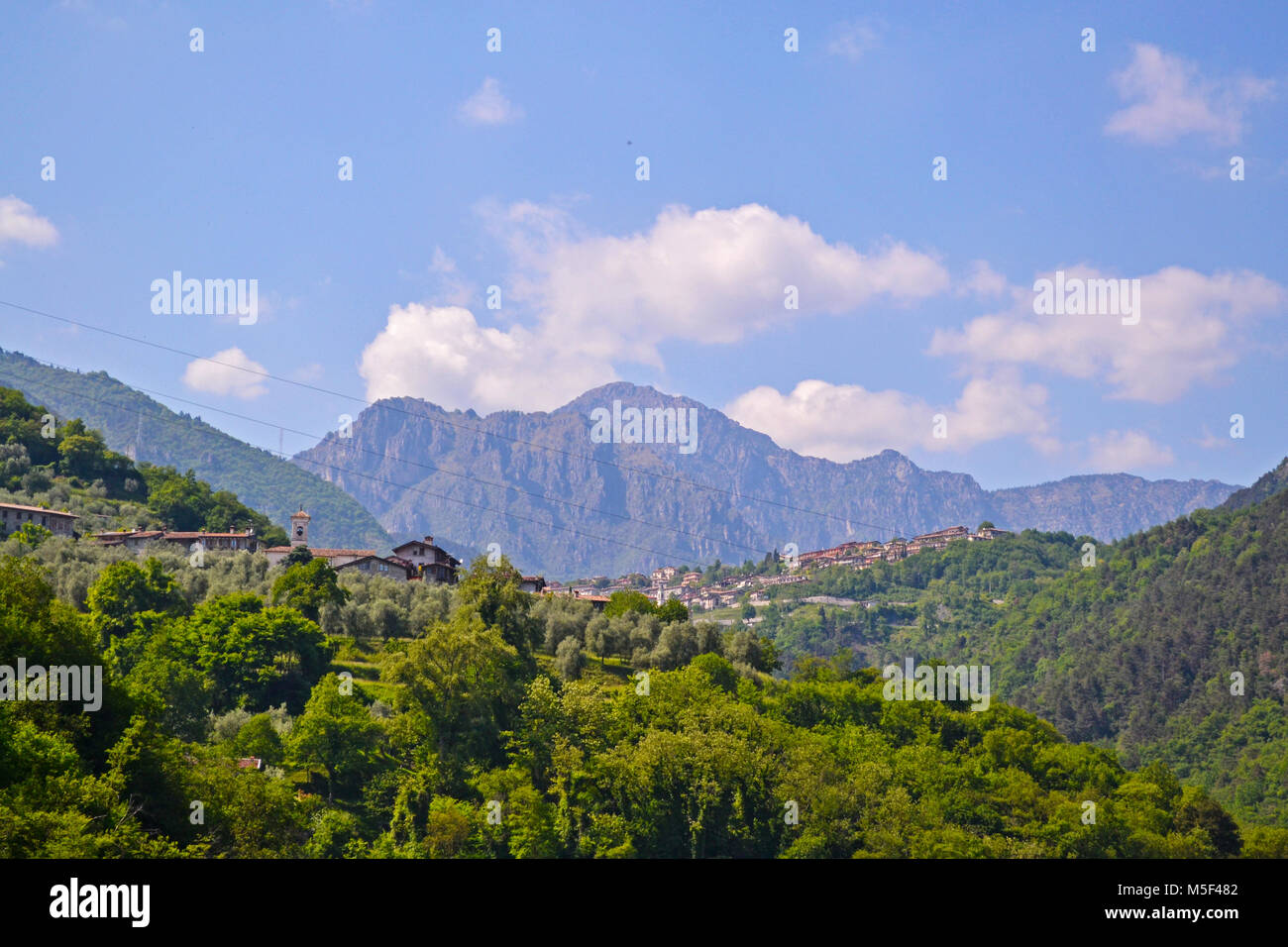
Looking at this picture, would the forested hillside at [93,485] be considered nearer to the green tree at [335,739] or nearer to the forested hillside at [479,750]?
the forested hillside at [479,750]

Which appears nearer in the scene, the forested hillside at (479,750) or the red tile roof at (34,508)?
the forested hillside at (479,750)

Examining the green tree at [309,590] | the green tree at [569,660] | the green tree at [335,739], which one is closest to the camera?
the green tree at [335,739]

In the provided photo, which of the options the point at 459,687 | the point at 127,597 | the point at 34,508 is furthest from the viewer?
the point at 34,508

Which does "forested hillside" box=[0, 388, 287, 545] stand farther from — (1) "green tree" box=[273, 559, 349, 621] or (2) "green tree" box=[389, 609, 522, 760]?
(2) "green tree" box=[389, 609, 522, 760]

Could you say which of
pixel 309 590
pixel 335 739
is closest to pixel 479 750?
pixel 335 739

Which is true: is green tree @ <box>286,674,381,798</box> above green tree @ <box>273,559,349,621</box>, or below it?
below

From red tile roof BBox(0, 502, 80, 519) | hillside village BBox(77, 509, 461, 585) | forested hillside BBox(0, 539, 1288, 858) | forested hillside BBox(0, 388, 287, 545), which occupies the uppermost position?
forested hillside BBox(0, 388, 287, 545)

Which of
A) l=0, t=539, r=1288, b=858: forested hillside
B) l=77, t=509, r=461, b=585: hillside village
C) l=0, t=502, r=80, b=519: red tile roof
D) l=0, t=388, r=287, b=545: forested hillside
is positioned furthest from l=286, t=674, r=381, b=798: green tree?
l=0, t=388, r=287, b=545: forested hillside

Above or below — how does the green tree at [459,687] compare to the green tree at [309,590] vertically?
below

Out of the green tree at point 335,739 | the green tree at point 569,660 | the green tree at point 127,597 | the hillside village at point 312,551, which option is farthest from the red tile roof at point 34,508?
the green tree at point 335,739

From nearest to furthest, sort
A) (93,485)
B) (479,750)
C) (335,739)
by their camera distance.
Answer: (335,739), (479,750), (93,485)

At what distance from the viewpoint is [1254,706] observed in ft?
574

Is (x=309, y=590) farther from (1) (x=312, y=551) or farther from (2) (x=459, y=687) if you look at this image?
(1) (x=312, y=551)
